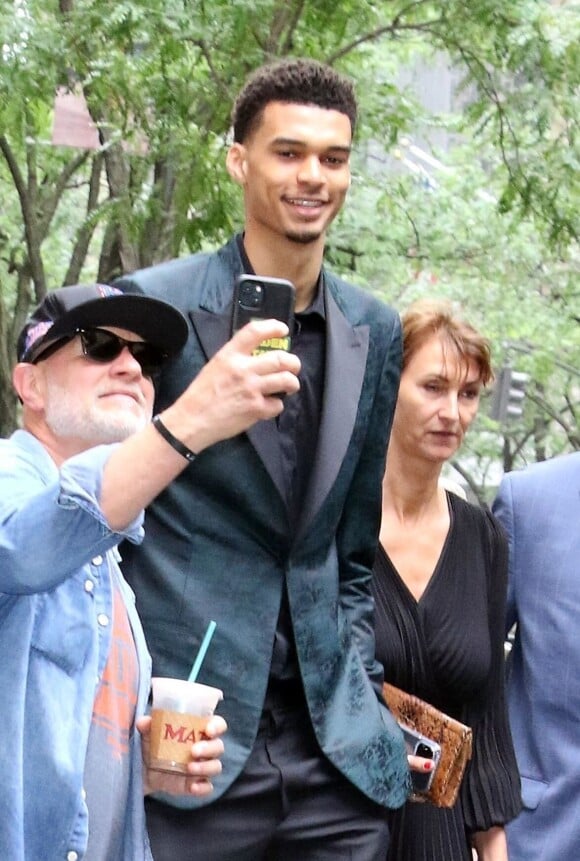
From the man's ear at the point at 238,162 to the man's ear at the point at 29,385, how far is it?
812 millimetres

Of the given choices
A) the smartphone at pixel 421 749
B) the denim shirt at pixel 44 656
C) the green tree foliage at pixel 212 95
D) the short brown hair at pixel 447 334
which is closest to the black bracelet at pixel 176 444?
the denim shirt at pixel 44 656

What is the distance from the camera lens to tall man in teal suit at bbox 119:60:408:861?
10.7 ft

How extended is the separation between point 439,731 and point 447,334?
3.63ft

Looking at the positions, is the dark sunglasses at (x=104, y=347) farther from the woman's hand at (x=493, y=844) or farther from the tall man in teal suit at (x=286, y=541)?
the woman's hand at (x=493, y=844)

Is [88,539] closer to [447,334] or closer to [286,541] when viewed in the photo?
[286,541]

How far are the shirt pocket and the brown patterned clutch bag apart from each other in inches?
54.2

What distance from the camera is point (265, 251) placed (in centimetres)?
343

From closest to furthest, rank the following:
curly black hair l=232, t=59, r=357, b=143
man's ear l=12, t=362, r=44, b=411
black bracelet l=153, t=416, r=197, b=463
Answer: black bracelet l=153, t=416, r=197, b=463, man's ear l=12, t=362, r=44, b=411, curly black hair l=232, t=59, r=357, b=143

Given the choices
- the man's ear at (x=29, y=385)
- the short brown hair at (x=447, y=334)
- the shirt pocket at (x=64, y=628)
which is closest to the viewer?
the shirt pocket at (x=64, y=628)

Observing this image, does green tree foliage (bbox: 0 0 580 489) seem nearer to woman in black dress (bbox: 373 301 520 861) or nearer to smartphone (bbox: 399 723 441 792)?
woman in black dress (bbox: 373 301 520 861)

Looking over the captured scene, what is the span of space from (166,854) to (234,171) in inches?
59.6

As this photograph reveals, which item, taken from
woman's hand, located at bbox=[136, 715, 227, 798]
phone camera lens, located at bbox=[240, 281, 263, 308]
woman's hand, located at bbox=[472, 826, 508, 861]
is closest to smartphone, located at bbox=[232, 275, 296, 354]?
phone camera lens, located at bbox=[240, 281, 263, 308]

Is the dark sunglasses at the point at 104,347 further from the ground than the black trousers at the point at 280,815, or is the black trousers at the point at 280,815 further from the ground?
the dark sunglasses at the point at 104,347

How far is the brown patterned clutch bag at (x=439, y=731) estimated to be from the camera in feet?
12.7
